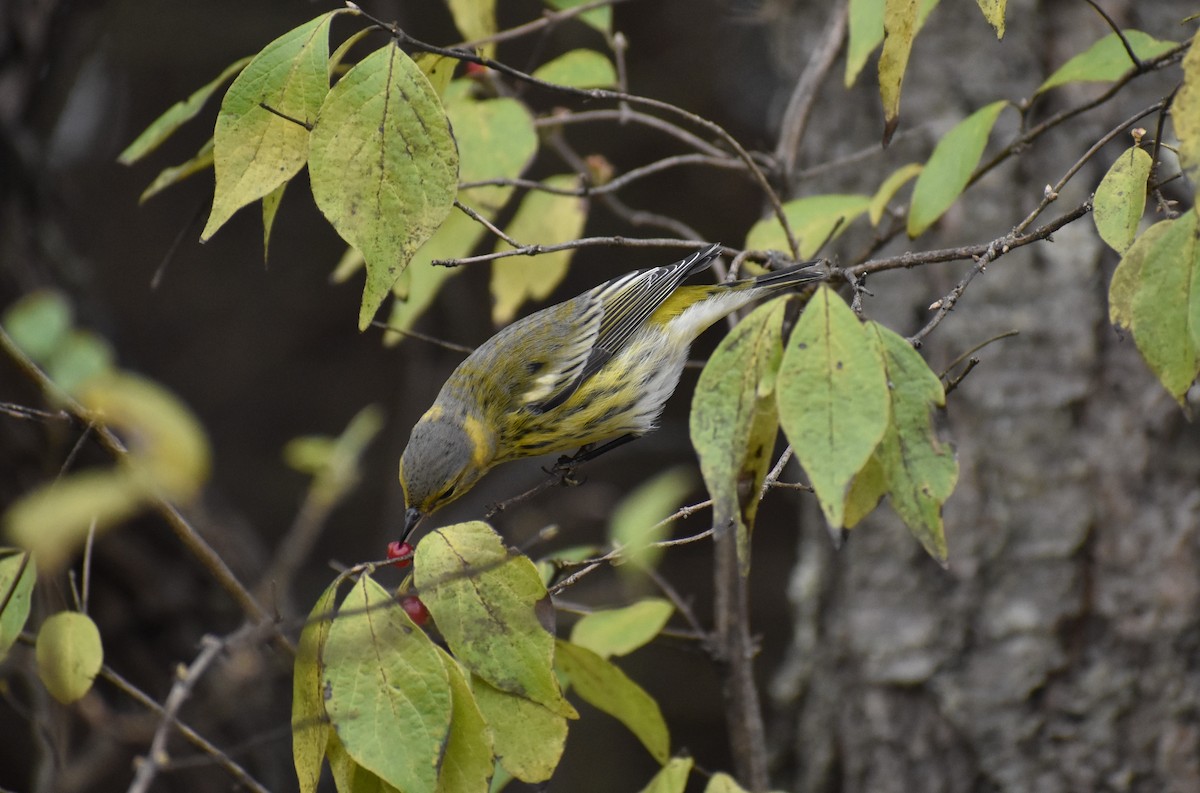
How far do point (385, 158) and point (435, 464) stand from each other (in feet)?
3.91

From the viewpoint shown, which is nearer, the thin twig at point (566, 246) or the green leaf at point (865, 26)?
the thin twig at point (566, 246)

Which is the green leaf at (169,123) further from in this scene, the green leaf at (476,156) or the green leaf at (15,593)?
the green leaf at (15,593)

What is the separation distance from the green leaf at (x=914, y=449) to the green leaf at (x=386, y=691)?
51cm

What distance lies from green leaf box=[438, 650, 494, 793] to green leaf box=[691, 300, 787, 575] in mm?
369

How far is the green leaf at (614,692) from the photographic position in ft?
5.28

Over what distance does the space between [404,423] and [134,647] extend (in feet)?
5.43

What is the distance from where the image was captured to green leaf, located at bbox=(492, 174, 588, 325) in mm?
2035

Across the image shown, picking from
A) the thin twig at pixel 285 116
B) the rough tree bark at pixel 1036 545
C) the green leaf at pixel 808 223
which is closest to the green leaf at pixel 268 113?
the thin twig at pixel 285 116

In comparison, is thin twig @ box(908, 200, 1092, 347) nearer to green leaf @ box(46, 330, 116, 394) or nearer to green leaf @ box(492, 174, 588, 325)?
green leaf @ box(492, 174, 588, 325)

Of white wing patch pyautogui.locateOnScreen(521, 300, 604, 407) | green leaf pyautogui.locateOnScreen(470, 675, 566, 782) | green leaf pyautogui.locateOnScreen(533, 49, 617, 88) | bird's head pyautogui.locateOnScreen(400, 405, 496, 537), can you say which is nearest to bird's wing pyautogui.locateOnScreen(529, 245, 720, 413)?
white wing patch pyautogui.locateOnScreen(521, 300, 604, 407)

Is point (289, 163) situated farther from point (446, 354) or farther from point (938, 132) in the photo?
point (446, 354)

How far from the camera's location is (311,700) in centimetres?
125

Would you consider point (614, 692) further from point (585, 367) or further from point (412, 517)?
point (585, 367)

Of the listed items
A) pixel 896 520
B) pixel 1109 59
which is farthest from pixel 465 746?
pixel 896 520
